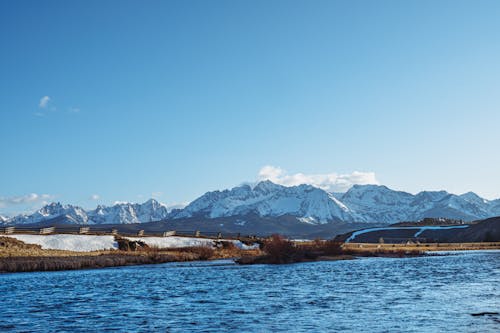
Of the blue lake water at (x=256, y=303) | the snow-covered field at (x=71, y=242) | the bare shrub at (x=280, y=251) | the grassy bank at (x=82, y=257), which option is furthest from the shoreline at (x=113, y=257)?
the blue lake water at (x=256, y=303)

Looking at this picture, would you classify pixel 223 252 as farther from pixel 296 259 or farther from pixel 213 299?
pixel 213 299

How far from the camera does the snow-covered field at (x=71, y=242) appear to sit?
78.4 metres

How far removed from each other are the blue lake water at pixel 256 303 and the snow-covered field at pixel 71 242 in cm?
2850

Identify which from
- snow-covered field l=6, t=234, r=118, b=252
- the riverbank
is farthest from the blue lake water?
snow-covered field l=6, t=234, r=118, b=252

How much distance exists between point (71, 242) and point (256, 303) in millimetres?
56695

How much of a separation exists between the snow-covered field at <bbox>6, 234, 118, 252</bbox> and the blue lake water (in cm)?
2850

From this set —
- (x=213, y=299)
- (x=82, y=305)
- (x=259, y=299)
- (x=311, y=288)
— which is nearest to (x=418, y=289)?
(x=311, y=288)

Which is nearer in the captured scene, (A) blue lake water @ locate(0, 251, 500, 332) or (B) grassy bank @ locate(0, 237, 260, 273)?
(A) blue lake water @ locate(0, 251, 500, 332)

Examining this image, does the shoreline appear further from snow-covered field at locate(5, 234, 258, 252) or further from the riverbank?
snow-covered field at locate(5, 234, 258, 252)

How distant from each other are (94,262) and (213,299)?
37939 mm

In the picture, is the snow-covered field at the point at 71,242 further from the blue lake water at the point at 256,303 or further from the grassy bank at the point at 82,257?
the blue lake water at the point at 256,303

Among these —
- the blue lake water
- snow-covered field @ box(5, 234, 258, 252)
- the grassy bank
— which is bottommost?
the blue lake water

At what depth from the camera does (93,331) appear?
78.0 feet

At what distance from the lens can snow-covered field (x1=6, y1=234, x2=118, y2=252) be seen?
78.4 m
